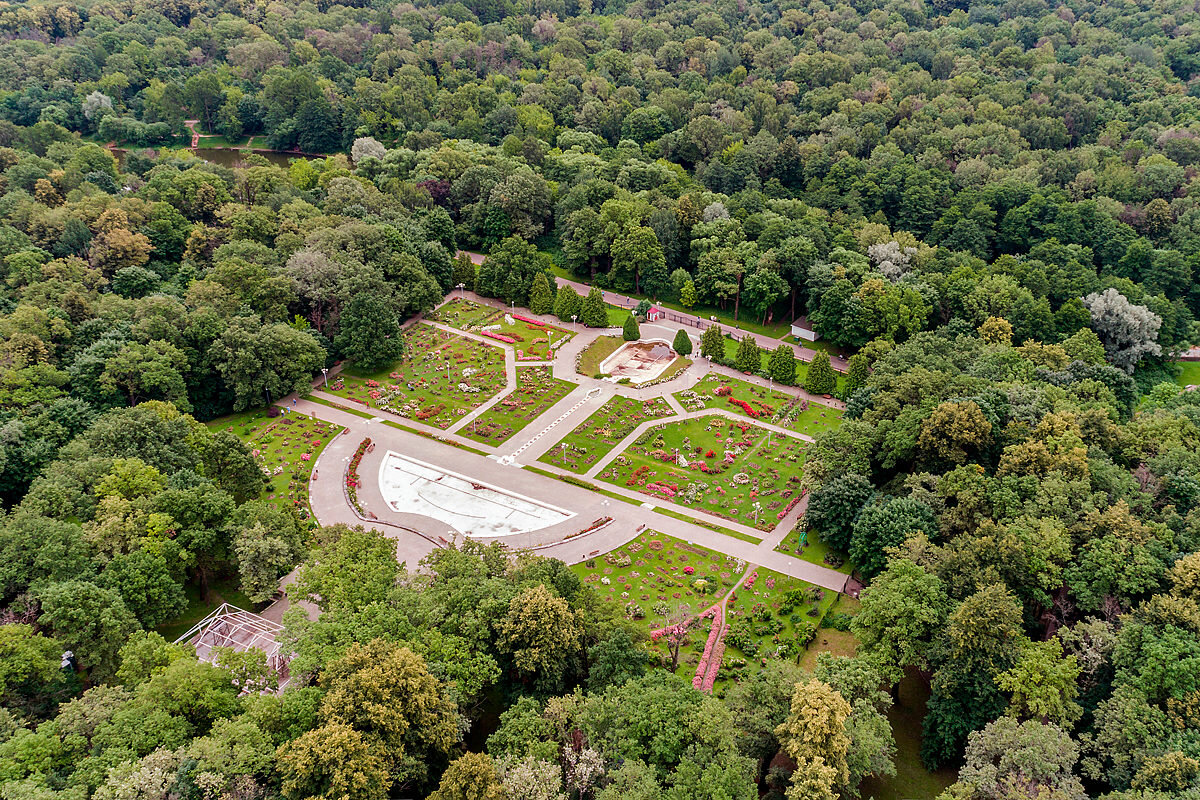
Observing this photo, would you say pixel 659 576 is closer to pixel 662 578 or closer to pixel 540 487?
pixel 662 578

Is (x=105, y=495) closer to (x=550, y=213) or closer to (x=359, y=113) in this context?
(x=550, y=213)

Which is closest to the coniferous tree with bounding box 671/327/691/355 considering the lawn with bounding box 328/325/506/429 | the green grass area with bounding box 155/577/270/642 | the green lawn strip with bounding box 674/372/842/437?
the green lawn strip with bounding box 674/372/842/437

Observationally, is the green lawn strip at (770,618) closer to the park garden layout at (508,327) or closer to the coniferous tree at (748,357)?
the coniferous tree at (748,357)

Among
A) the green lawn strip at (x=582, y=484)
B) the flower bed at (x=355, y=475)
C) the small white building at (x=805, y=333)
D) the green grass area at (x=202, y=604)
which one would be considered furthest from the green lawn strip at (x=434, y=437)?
the small white building at (x=805, y=333)

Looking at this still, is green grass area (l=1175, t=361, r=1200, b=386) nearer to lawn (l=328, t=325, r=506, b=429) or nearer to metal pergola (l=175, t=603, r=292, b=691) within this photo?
lawn (l=328, t=325, r=506, b=429)


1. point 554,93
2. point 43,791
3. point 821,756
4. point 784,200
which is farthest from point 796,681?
point 554,93

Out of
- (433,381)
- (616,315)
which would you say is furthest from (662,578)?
(616,315)
